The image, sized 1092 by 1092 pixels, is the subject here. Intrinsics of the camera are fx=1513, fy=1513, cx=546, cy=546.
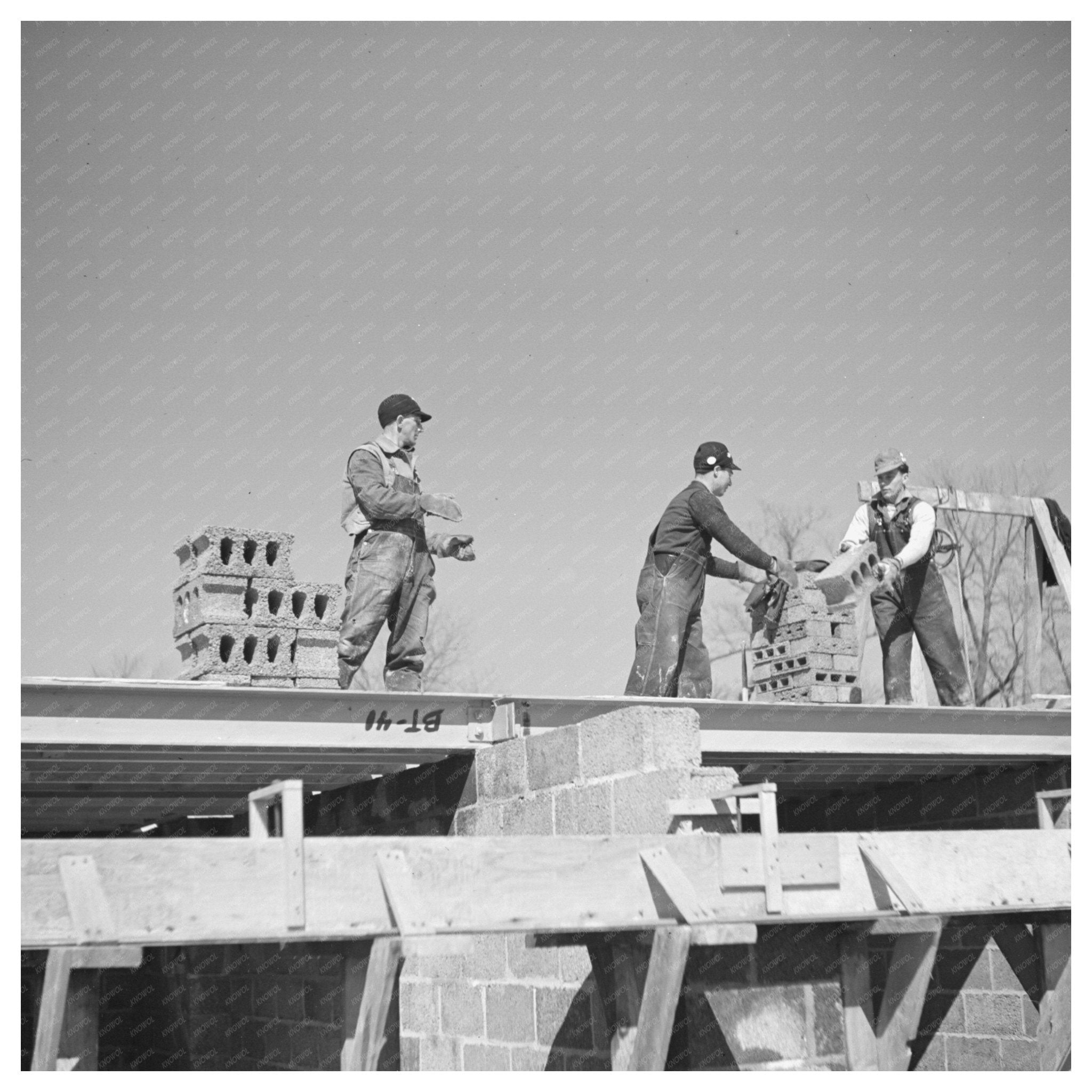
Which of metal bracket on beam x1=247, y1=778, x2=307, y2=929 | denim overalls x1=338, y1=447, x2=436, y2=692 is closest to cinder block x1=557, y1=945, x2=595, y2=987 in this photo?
denim overalls x1=338, y1=447, x2=436, y2=692

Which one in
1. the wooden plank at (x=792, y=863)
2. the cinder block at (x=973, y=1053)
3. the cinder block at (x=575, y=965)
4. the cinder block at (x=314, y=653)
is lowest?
the cinder block at (x=973, y=1053)

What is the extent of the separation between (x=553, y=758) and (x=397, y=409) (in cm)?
320

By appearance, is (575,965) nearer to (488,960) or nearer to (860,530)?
(488,960)

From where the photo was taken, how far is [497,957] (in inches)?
374

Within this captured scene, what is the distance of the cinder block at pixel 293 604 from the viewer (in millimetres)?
10031

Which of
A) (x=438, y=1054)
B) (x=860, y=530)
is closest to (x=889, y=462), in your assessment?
(x=860, y=530)

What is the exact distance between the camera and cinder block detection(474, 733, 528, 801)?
9344mm

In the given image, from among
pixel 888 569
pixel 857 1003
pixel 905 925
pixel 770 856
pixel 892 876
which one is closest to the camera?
pixel 770 856

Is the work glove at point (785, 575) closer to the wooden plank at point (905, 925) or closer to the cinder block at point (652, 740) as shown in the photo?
the cinder block at point (652, 740)

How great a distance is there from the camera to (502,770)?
9617 millimetres

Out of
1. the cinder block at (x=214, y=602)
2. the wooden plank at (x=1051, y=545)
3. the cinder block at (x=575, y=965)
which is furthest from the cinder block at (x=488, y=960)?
the wooden plank at (x=1051, y=545)

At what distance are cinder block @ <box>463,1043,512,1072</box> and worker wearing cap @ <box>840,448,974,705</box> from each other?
A: 4.77m

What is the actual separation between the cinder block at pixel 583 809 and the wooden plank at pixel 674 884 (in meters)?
1.78

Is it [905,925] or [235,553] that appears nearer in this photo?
[905,925]
